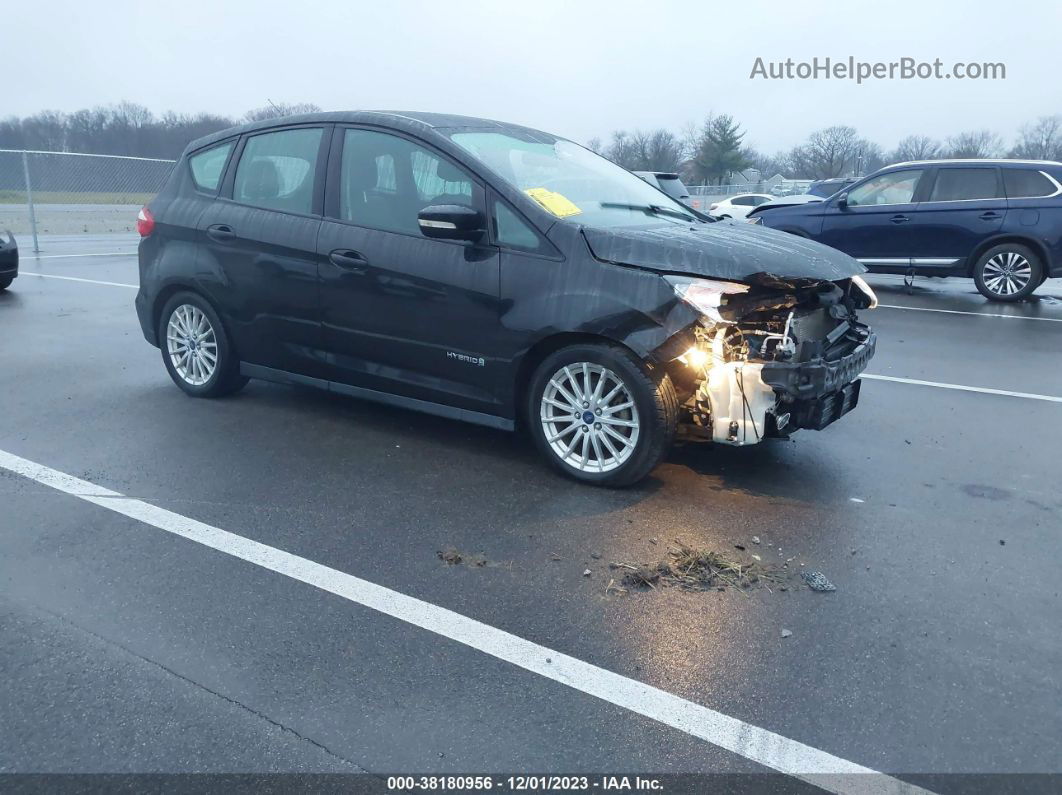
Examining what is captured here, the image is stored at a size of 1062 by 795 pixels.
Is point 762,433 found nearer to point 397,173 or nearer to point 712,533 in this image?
point 712,533

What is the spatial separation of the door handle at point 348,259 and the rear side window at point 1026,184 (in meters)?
9.82

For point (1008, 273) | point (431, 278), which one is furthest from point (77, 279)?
point (1008, 273)

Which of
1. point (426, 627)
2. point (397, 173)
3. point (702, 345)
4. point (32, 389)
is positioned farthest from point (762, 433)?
point (32, 389)

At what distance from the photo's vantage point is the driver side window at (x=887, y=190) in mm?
12188

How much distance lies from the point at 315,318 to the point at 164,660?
273cm

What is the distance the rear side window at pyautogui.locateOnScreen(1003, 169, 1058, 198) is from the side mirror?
9.60 metres

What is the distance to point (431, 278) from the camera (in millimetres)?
4945

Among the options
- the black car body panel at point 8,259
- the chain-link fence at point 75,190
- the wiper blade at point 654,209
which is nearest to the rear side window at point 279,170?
the wiper blade at point 654,209

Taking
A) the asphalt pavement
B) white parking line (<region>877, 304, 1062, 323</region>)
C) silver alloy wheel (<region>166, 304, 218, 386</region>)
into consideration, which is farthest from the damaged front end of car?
white parking line (<region>877, 304, 1062, 323</region>)

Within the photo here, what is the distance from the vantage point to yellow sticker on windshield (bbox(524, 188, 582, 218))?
4.76 metres

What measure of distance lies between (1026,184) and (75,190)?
19.7 meters

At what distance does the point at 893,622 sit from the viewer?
3.40m

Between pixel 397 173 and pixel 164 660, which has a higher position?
pixel 397 173

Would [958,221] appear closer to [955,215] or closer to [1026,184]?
[955,215]
